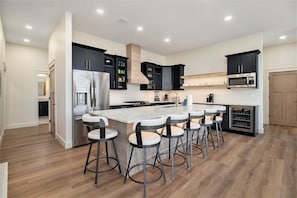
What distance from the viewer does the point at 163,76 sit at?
22.4 ft

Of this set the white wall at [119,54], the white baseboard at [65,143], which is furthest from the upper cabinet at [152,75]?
the white baseboard at [65,143]

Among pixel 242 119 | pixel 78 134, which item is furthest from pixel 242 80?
pixel 78 134

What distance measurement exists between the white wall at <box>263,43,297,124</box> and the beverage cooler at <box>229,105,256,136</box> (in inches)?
89.8

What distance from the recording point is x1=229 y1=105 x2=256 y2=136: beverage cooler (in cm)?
442

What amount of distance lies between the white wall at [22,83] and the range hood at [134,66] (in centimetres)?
348

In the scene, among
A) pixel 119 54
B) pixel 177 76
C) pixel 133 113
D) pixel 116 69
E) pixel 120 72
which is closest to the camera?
pixel 133 113

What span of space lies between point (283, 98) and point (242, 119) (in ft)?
8.28

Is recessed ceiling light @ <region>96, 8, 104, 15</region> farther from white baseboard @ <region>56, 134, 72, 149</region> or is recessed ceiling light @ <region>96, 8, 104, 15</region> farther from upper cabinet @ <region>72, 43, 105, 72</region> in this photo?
white baseboard @ <region>56, 134, 72, 149</region>

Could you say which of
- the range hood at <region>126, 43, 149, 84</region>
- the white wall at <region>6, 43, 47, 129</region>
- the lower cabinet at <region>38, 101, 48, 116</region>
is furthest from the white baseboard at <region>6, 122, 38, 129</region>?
the range hood at <region>126, 43, 149, 84</region>

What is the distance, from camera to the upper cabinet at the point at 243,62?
4491mm

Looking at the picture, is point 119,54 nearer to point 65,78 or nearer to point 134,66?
point 134,66

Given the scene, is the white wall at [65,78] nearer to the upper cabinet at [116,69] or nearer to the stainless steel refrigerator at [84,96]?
the stainless steel refrigerator at [84,96]

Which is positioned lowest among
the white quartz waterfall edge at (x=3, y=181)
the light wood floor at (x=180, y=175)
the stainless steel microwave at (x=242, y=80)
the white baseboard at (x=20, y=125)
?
the light wood floor at (x=180, y=175)

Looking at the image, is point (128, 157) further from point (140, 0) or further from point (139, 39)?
point (139, 39)
